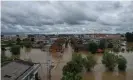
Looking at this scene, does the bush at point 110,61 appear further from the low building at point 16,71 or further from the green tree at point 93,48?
the green tree at point 93,48

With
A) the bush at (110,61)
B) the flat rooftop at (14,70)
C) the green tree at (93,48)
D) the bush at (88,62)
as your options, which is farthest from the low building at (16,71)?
the green tree at (93,48)

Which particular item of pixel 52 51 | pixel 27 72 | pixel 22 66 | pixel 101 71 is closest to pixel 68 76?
pixel 27 72

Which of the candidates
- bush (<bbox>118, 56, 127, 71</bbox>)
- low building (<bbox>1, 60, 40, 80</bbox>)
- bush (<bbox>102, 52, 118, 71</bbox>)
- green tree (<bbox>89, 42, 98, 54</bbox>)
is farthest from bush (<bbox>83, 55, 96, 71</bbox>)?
green tree (<bbox>89, 42, 98, 54</bbox>)

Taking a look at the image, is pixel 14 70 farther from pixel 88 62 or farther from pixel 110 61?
pixel 110 61

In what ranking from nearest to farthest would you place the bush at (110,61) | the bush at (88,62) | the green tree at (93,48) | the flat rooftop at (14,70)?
the flat rooftop at (14,70) → the bush at (88,62) → the bush at (110,61) → the green tree at (93,48)

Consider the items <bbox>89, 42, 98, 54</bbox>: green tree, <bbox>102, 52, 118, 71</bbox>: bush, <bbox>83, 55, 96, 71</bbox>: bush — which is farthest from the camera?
<bbox>89, 42, 98, 54</bbox>: green tree

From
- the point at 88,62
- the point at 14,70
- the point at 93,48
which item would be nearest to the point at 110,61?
the point at 88,62

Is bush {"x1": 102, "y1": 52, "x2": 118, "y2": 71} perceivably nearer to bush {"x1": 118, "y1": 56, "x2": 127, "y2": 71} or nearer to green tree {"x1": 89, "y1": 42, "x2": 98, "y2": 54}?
bush {"x1": 118, "y1": 56, "x2": 127, "y2": 71}

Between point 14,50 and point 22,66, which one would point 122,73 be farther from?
point 14,50
